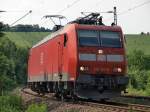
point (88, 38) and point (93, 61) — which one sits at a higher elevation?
point (88, 38)

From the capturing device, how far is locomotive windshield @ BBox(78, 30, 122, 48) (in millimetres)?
25438

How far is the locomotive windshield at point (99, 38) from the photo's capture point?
2544 cm

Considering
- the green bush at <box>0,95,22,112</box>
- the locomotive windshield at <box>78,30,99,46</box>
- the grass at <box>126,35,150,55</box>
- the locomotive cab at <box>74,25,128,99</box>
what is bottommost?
the green bush at <box>0,95,22,112</box>

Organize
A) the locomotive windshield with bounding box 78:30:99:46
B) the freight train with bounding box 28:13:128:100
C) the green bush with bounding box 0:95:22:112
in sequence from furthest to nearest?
the locomotive windshield with bounding box 78:30:99:46 → the green bush with bounding box 0:95:22:112 → the freight train with bounding box 28:13:128:100

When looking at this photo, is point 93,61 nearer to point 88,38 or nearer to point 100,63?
point 100,63

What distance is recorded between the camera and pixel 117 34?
2592 cm

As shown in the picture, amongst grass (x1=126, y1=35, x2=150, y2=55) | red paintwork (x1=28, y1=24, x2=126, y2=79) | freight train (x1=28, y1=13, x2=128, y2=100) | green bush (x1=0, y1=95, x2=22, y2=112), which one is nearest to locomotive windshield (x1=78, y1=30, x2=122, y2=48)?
freight train (x1=28, y1=13, x2=128, y2=100)

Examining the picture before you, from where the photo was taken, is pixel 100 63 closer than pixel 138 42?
Yes

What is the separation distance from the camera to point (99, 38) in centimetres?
2575

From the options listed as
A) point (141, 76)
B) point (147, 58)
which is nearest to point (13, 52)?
point (147, 58)

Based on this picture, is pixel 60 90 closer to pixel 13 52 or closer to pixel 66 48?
pixel 66 48

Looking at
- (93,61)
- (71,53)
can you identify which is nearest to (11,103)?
(71,53)

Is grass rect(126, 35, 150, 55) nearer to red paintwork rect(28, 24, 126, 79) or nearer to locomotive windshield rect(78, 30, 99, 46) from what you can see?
red paintwork rect(28, 24, 126, 79)

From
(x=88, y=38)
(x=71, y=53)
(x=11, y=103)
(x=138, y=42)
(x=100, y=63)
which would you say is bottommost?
(x=11, y=103)
